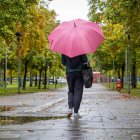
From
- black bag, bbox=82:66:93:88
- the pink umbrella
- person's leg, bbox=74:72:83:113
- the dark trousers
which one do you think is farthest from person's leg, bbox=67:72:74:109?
the pink umbrella

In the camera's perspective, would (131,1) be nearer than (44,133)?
No

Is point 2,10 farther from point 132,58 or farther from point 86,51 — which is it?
point 132,58

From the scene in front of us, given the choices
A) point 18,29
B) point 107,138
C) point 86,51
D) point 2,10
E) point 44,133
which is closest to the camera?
point 107,138

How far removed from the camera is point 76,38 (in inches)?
471

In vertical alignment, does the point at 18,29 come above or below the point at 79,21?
above

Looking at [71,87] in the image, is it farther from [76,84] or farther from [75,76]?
[75,76]

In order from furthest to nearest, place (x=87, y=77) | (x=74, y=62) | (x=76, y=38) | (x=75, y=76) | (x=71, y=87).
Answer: (x=71, y=87)
(x=75, y=76)
(x=74, y=62)
(x=87, y=77)
(x=76, y=38)

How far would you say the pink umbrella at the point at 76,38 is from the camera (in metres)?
11.9

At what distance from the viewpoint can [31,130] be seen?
30.2 ft

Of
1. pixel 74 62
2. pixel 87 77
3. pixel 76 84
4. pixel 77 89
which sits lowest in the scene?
pixel 77 89

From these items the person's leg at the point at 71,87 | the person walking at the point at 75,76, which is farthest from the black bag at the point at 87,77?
the person's leg at the point at 71,87

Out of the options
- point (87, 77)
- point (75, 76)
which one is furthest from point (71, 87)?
point (87, 77)

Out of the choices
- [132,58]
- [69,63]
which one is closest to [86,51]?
[69,63]

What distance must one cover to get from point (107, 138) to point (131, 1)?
1833 centimetres
